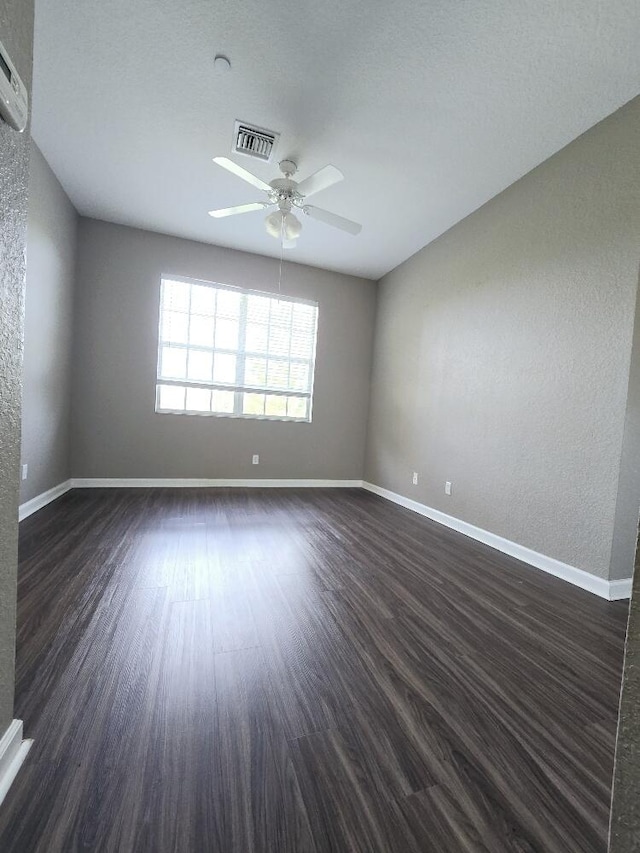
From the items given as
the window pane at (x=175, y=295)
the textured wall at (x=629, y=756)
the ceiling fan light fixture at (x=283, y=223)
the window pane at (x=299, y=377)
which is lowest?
the textured wall at (x=629, y=756)

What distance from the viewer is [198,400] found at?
404 cm

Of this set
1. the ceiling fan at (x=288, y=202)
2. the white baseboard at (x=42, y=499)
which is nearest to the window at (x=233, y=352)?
the white baseboard at (x=42, y=499)

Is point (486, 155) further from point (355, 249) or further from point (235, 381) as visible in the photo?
point (235, 381)

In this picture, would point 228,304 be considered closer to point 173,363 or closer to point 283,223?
Answer: point 173,363

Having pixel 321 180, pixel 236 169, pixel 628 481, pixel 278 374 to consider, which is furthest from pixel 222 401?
pixel 628 481

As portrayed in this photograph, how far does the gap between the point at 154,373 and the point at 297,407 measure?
5.91ft

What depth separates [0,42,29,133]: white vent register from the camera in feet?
2.14

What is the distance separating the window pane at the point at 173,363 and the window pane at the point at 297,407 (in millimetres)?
1378

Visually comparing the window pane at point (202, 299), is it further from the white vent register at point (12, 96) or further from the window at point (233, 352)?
the white vent register at point (12, 96)

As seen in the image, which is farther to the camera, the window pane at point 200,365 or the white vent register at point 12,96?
the window pane at point 200,365

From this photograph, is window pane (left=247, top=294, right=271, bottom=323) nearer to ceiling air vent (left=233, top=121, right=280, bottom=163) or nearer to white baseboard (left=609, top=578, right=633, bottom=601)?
ceiling air vent (left=233, top=121, right=280, bottom=163)

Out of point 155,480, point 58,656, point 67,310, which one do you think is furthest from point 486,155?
point 155,480

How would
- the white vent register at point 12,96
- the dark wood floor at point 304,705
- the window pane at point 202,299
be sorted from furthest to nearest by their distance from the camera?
the window pane at point 202,299
the dark wood floor at point 304,705
the white vent register at point 12,96

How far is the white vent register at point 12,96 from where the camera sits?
2.14 feet
